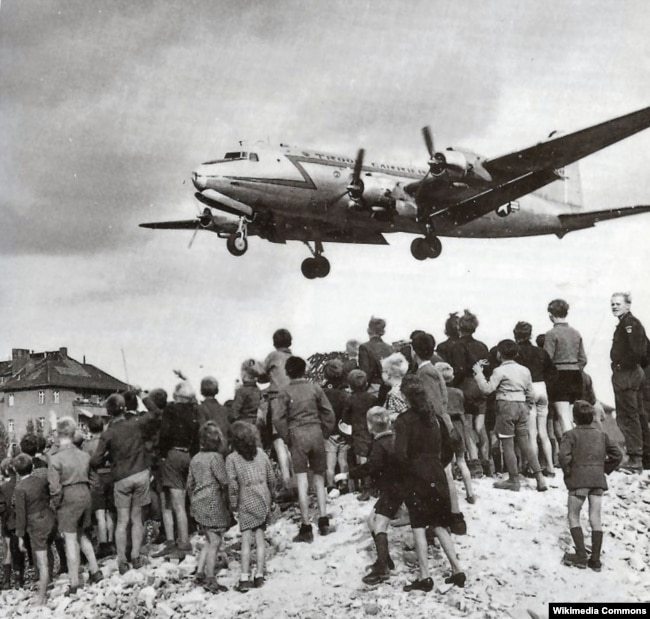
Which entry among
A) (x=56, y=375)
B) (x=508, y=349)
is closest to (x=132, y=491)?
(x=508, y=349)

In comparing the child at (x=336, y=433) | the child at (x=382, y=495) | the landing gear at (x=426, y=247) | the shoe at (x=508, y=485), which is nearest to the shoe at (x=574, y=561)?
the shoe at (x=508, y=485)

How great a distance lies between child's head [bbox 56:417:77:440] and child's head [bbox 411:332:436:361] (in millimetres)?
4009

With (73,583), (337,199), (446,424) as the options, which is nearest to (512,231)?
(337,199)

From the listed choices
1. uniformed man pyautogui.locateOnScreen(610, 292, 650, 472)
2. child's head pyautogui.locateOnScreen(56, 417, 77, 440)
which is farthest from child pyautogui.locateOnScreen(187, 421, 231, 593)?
uniformed man pyautogui.locateOnScreen(610, 292, 650, 472)

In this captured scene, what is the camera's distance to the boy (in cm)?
791

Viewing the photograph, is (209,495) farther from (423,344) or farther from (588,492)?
(588,492)

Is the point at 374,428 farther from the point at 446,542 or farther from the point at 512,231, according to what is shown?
the point at 512,231

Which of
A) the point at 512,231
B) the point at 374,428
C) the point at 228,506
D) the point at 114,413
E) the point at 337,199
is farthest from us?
the point at 512,231

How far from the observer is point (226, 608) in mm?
7047

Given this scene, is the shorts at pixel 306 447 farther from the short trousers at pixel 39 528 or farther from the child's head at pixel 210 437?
the short trousers at pixel 39 528

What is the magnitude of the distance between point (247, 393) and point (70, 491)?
2289mm

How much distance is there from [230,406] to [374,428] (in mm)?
2642

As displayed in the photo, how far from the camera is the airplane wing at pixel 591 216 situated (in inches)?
850

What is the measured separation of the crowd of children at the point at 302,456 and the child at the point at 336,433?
0.03 meters
